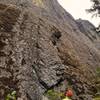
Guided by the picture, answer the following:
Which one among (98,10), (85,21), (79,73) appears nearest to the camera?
(79,73)

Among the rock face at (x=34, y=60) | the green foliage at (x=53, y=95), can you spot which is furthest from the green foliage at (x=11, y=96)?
the green foliage at (x=53, y=95)

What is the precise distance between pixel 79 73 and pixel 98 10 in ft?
37.6

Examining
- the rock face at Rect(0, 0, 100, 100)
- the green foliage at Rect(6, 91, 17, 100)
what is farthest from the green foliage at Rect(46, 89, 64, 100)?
the green foliage at Rect(6, 91, 17, 100)

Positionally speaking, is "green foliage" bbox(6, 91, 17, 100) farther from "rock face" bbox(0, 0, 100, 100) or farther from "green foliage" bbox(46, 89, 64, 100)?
"green foliage" bbox(46, 89, 64, 100)

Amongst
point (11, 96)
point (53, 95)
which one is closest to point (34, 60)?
point (53, 95)

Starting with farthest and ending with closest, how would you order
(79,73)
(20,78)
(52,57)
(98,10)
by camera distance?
(98,10) → (79,73) → (52,57) → (20,78)

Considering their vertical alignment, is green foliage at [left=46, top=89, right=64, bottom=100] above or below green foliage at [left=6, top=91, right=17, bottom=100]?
below

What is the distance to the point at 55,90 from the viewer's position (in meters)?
18.3

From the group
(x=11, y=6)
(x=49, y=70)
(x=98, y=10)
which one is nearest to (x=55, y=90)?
(x=49, y=70)

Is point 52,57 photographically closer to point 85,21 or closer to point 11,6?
point 11,6

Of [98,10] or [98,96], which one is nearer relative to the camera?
[98,96]

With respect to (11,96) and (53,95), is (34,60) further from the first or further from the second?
(11,96)

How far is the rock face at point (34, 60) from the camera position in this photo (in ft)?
54.7

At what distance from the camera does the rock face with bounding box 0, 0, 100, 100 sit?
16688 millimetres
